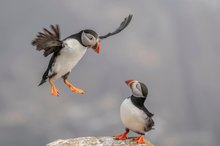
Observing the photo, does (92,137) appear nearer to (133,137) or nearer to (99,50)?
(133,137)

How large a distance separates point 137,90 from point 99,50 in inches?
58.0

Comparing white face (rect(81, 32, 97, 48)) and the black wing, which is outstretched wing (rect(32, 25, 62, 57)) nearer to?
white face (rect(81, 32, 97, 48))

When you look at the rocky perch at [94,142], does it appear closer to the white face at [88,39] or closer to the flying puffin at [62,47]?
the flying puffin at [62,47]

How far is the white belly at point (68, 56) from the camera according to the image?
10.8 meters

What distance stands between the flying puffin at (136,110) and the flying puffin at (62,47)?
1.46 m

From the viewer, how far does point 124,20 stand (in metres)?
12.7

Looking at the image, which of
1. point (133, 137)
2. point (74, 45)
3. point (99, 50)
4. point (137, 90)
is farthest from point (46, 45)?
point (133, 137)

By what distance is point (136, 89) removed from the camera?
11109 mm

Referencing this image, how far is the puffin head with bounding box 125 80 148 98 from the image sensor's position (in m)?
11.1

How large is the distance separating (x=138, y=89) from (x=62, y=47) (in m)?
2.30

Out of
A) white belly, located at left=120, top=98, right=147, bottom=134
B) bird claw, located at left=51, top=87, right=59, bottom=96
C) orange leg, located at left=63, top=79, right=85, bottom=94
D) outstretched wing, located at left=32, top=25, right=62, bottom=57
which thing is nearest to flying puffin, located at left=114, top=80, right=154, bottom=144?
white belly, located at left=120, top=98, right=147, bottom=134

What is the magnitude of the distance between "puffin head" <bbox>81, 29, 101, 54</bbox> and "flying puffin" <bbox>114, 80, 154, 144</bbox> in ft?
4.21

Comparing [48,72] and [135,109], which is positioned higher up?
[48,72]

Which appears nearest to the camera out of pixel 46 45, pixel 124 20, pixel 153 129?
pixel 46 45
